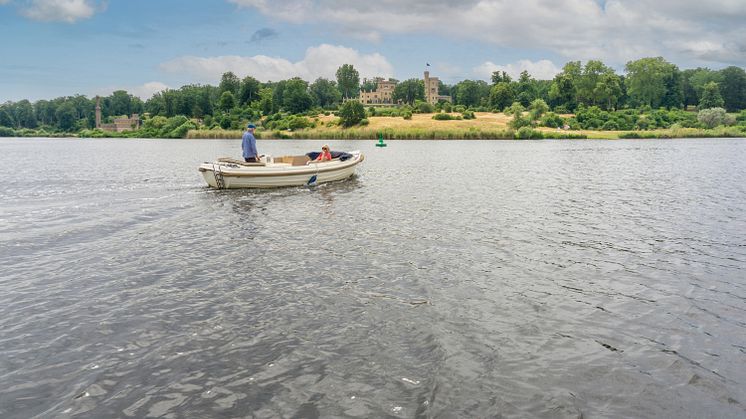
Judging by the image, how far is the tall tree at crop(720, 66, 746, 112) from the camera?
168m

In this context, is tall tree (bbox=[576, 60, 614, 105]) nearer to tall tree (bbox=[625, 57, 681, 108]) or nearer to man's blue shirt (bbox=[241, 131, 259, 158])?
tall tree (bbox=[625, 57, 681, 108])

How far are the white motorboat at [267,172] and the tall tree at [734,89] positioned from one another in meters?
188

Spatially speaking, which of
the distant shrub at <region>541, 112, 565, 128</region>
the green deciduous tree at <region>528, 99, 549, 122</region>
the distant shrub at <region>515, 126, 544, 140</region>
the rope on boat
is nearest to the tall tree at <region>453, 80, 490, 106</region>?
the green deciduous tree at <region>528, 99, 549, 122</region>

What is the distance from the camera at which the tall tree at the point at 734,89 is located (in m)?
168

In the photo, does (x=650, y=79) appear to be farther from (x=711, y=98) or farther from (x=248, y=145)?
(x=248, y=145)

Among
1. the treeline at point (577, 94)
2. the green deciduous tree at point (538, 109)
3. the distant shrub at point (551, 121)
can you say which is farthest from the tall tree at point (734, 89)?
the green deciduous tree at point (538, 109)

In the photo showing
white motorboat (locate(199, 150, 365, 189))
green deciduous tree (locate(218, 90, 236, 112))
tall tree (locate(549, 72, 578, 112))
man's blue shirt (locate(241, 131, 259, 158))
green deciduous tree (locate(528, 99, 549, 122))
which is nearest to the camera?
white motorboat (locate(199, 150, 365, 189))

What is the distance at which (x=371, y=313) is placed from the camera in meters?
9.79

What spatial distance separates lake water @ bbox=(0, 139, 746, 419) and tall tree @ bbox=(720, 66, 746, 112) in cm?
18692

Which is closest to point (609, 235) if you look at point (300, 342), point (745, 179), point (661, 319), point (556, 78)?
point (661, 319)

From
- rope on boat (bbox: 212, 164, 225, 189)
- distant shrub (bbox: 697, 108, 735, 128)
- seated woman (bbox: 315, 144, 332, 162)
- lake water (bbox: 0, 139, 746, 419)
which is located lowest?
lake water (bbox: 0, 139, 746, 419)

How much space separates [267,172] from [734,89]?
639 ft

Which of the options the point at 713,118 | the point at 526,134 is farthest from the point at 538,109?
the point at 713,118

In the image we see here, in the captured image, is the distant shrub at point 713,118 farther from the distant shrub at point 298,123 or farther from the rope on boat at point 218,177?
the rope on boat at point 218,177
